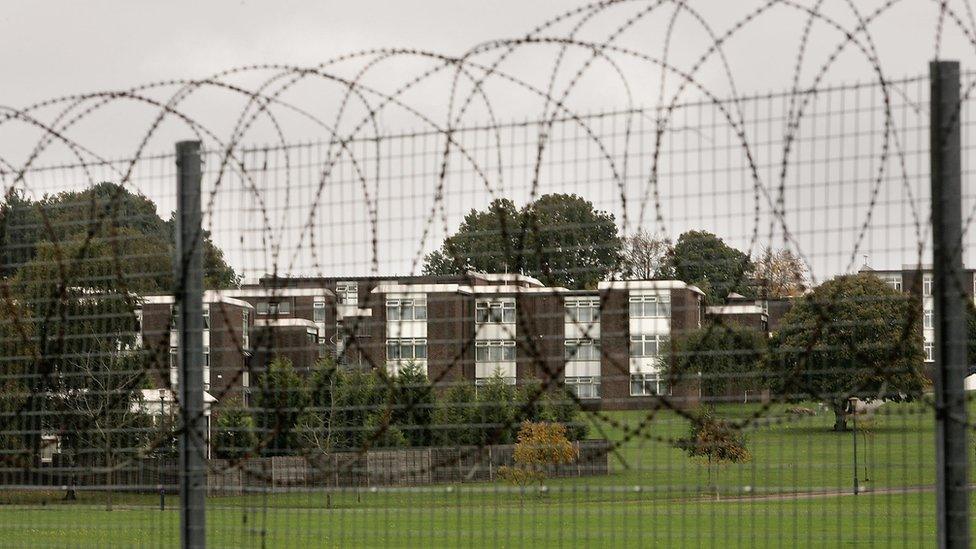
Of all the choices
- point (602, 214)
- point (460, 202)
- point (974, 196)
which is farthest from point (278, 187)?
point (974, 196)

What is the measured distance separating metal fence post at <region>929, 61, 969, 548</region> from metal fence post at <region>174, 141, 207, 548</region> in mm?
3715

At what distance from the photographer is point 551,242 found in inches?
294

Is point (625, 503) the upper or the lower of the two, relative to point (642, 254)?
lower

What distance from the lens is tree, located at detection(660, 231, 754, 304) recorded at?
21.5 feet

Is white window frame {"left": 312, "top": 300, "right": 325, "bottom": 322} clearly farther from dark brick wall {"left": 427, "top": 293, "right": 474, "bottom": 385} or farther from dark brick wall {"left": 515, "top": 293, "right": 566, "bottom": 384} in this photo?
dark brick wall {"left": 515, "top": 293, "right": 566, "bottom": 384}

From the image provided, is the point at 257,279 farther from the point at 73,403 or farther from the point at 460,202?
the point at 73,403

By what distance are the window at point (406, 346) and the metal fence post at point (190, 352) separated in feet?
3.44

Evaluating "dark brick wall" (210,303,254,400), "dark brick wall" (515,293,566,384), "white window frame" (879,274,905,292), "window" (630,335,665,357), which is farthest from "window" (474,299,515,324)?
"white window frame" (879,274,905,292)

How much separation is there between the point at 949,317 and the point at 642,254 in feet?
6.07

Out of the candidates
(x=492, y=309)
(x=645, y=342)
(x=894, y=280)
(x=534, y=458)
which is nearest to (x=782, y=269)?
(x=894, y=280)

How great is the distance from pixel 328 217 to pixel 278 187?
14.9 inches

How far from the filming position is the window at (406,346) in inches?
280

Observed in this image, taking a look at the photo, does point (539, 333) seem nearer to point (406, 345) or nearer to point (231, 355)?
point (406, 345)

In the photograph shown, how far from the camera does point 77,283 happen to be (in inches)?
330
